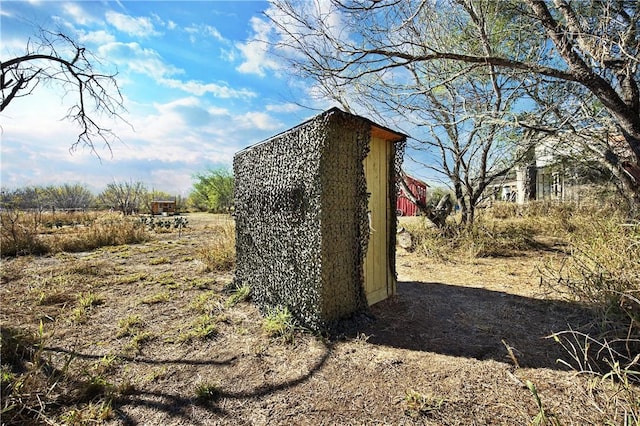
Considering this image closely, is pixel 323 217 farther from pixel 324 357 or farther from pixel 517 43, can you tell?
pixel 517 43

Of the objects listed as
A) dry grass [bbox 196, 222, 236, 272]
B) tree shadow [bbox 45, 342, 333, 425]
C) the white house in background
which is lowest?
tree shadow [bbox 45, 342, 333, 425]

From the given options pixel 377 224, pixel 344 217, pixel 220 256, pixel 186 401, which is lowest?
pixel 186 401

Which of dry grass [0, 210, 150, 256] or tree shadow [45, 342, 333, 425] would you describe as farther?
dry grass [0, 210, 150, 256]

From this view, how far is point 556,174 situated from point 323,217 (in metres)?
9.71

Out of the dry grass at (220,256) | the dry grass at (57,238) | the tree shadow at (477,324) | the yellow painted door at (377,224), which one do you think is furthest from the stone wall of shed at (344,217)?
the dry grass at (57,238)

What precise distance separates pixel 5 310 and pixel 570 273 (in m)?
6.68

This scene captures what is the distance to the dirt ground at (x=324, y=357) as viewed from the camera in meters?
1.69

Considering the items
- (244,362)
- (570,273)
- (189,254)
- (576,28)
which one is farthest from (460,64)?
(189,254)

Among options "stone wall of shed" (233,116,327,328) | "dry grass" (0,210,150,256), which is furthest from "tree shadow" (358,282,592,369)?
"dry grass" (0,210,150,256)

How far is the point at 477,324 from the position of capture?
2.86 metres

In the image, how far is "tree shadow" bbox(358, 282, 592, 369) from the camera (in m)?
2.33

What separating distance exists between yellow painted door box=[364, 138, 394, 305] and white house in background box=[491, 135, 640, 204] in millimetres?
2879

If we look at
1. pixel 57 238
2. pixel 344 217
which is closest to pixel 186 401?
pixel 344 217

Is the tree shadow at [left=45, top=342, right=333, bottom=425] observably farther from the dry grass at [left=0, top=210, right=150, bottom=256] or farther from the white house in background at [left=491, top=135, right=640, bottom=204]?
the dry grass at [left=0, top=210, right=150, bottom=256]
